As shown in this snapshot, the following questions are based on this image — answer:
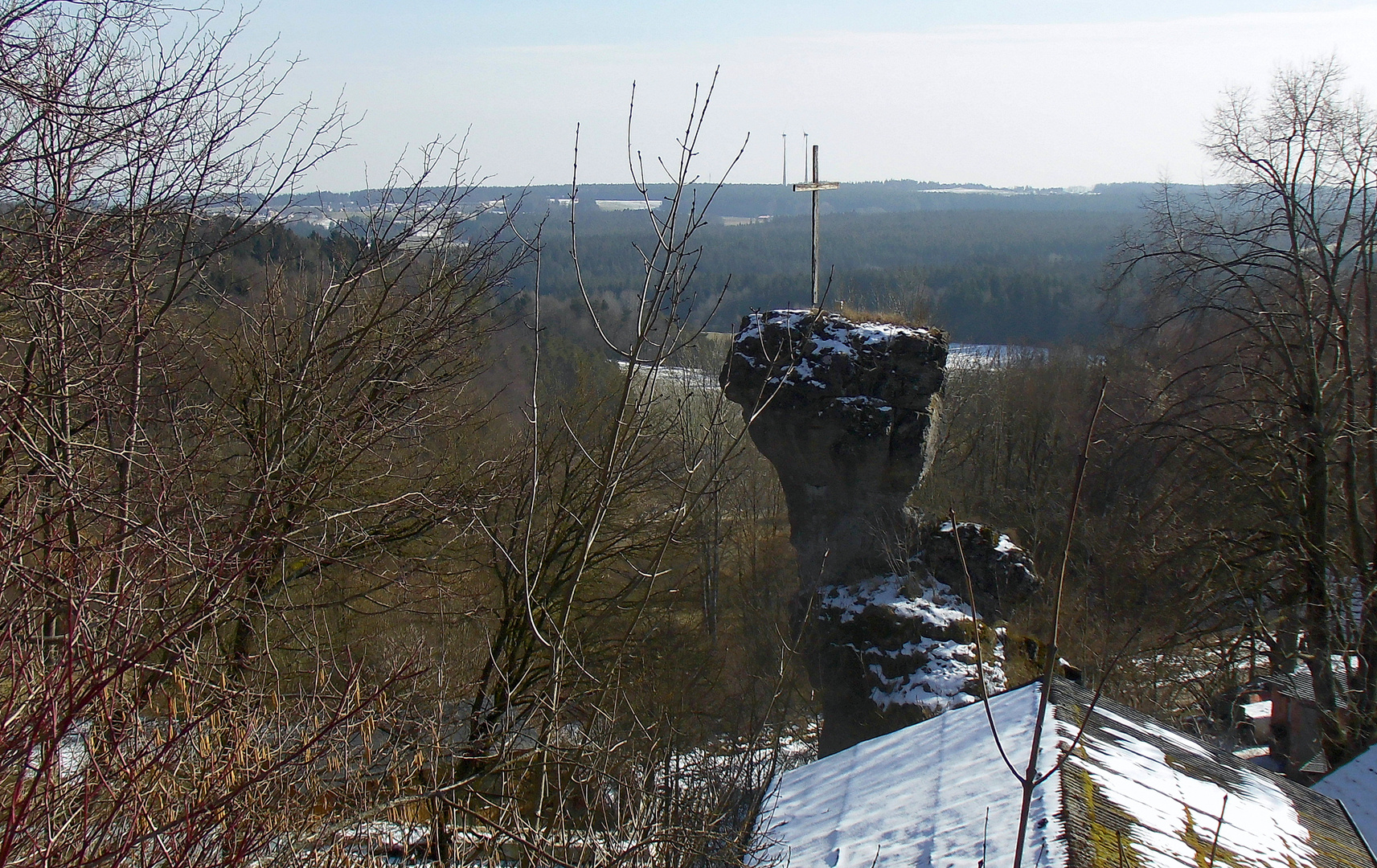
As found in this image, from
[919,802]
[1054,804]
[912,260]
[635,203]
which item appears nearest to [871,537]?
[919,802]

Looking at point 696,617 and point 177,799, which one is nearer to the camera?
point 177,799

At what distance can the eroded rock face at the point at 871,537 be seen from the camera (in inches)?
470

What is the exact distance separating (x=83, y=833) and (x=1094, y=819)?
376 cm

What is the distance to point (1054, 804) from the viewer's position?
13.1ft

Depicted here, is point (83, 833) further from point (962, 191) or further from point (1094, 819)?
point (962, 191)

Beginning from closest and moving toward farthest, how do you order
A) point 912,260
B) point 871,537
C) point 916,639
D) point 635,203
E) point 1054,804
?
point 1054,804, point 635,203, point 916,639, point 871,537, point 912,260

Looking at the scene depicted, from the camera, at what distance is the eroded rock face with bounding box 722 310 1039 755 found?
470 inches

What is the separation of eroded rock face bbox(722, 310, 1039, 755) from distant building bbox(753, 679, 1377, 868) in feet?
19.7

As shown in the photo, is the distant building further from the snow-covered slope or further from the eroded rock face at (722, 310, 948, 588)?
the eroded rock face at (722, 310, 948, 588)

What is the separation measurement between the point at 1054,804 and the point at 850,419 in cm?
909

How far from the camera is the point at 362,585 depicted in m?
12.4

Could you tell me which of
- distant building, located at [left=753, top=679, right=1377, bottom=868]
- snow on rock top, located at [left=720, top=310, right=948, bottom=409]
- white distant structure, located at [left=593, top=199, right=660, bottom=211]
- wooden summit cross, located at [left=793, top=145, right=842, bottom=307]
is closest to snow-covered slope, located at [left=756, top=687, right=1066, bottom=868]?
distant building, located at [left=753, top=679, right=1377, bottom=868]

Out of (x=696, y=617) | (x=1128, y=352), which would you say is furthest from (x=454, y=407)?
(x=1128, y=352)

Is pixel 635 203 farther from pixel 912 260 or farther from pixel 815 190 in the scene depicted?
pixel 912 260
